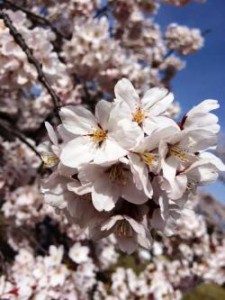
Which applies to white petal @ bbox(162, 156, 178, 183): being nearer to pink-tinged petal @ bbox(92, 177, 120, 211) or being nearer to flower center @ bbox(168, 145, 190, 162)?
flower center @ bbox(168, 145, 190, 162)

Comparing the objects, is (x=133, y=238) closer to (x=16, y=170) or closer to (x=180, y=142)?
(x=180, y=142)

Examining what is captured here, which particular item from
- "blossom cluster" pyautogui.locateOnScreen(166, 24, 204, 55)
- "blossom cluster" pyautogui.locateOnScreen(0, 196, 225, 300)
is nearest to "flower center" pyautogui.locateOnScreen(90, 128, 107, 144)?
"blossom cluster" pyautogui.locateOnScreen(0, 196, 225, 300)

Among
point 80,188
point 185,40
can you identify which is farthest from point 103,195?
point 185,40

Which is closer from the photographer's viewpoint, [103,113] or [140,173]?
[140,173]

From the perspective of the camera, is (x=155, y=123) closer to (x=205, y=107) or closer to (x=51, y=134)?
(x=205, y=107)

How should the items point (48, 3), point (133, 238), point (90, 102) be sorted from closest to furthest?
1. point (133, 238)
2. point (90, 102)
3. point (48, 3)

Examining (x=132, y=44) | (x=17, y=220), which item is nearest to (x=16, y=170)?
(x=17, y=220)

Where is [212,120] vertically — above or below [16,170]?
below
